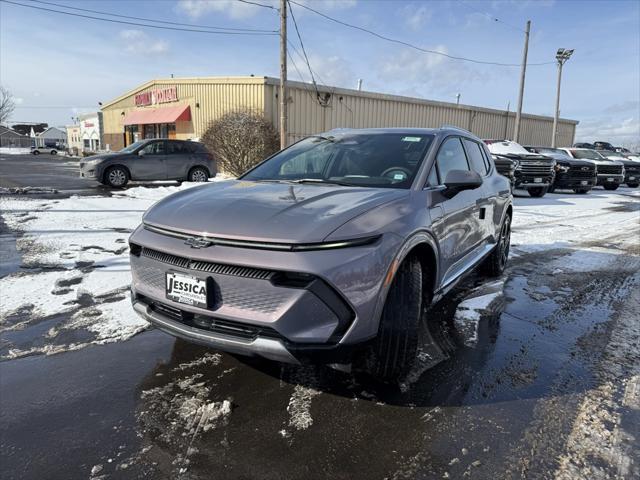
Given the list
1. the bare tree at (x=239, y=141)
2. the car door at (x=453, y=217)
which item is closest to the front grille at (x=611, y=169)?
the bare tree at (x=239, y=141)

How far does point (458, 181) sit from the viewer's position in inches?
133

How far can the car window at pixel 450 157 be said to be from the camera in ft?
12.2

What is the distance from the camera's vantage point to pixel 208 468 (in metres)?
2.22

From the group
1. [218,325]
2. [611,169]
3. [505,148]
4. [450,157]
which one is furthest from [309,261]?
[611,169]

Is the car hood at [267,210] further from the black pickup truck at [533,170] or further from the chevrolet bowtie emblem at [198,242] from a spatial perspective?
the black pickup truck at [533,170]

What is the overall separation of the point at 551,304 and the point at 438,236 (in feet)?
7.56

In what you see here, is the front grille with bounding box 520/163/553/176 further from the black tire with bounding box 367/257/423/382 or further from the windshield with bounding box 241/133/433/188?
the black tire with bounding box 367/257/423/382

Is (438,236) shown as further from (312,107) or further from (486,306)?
(312,107)

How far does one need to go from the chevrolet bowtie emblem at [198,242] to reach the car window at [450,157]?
1885 millimetres

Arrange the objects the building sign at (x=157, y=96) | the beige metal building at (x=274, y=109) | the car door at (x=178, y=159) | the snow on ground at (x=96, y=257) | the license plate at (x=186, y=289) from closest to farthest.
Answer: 1. the license plate at (x=186, y=289)
2. the snow on ground at (x=96, y=257)
3. the car door at (x=178, y=159)
4. the beige metal building at (x=274, y=109)
5. the building sign at (x=157, y=96)

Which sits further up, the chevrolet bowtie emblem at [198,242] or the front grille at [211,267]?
the chevrolet bowtie emblem at [198,242]

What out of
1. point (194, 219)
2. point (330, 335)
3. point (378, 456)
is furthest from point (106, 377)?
point (378, 456)

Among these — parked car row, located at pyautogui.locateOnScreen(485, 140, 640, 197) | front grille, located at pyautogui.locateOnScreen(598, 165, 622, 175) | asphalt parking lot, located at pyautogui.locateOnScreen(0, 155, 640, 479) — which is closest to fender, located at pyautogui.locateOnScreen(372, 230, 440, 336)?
asphalt parking lot, located at pyautogui.locateOnScreen(0, 155, 640, 479)

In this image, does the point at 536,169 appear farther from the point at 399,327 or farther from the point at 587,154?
the point at 399,327
